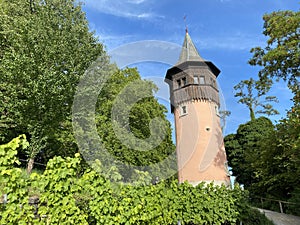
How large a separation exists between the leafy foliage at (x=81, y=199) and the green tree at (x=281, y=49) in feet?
26.8

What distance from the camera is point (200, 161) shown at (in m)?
20.1

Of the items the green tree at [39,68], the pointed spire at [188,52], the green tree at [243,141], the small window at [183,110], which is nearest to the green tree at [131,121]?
the small window at [183,110]

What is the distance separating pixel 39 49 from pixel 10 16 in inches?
168

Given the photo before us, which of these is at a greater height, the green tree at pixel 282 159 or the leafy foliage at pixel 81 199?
the green tree at pixel 282 159

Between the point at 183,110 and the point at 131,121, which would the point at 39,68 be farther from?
the point at 183,110

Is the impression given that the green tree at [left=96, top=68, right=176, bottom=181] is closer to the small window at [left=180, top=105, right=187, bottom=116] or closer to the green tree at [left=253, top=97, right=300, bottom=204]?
the small window at [left=180, top=105, right=187, bottom=116]

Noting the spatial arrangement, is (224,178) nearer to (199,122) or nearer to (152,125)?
(199,122)

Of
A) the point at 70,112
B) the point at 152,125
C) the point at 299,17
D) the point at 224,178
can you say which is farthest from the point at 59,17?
the point at 224,178

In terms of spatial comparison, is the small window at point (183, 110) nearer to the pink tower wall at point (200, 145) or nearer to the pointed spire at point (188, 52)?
the pink tower wall at point (200, 145)

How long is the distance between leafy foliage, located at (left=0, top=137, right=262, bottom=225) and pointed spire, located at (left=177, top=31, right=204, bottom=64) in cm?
1952

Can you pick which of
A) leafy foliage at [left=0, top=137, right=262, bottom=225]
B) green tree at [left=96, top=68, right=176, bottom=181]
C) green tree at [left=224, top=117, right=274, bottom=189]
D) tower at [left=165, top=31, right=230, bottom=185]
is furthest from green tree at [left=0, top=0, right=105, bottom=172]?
green tree at [left=224, top=117, right=274, bottom=189]

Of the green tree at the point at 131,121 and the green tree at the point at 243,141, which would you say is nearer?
the green tree at the point at 131,121

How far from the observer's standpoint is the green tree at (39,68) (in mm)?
12164

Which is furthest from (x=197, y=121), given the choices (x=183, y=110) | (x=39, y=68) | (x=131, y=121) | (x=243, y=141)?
(x=39, y=68)
